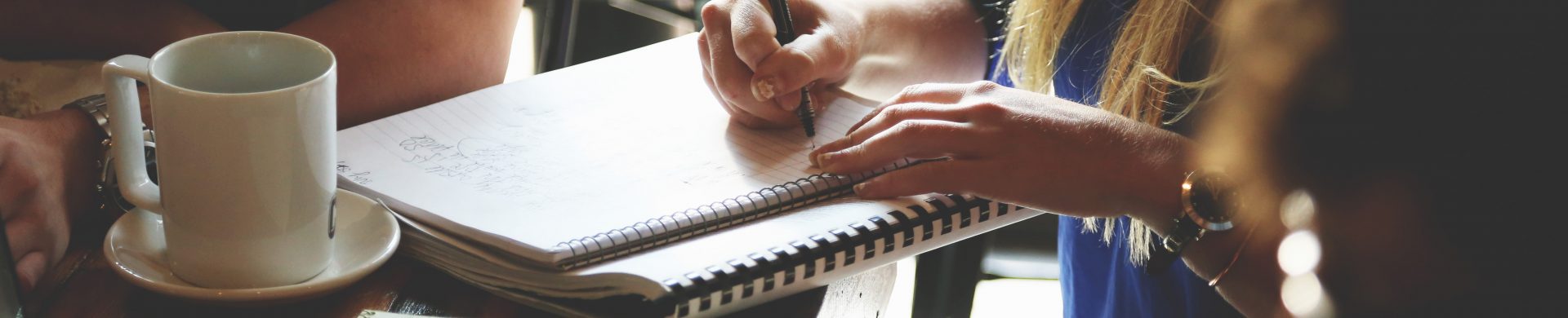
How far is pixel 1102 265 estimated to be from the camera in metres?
0.98

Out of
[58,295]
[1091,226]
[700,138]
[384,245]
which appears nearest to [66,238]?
[58,295]

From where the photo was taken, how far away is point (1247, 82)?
455 mm

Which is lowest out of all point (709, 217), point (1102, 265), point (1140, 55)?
point (1102, 265)

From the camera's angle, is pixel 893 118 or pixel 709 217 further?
pixel 893 118

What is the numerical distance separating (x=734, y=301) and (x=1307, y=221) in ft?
1.04

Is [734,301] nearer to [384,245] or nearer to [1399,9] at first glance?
[384,245]

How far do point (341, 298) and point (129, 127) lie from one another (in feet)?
0.50

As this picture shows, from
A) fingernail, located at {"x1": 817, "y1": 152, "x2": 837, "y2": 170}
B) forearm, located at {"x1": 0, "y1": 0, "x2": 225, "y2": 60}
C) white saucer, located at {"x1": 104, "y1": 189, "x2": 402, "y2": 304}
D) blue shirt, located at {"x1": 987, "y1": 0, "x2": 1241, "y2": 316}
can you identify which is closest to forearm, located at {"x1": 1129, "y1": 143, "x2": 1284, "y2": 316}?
blue shirt, located at {"x1": 987, "y1": 0, "x2": 1241, "y2": 316}

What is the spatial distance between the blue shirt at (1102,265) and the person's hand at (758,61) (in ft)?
0.83

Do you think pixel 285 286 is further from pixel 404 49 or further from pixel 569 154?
pixel 404 49

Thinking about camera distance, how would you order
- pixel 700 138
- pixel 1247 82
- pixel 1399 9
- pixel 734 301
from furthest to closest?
pixel 700 138 → pixel 734 301 → pixel 1247 82 → pixel 1399 9

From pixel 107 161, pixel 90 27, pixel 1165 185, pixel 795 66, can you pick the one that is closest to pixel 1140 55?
pixel 1165 185

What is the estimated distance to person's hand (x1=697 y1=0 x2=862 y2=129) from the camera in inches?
32.0

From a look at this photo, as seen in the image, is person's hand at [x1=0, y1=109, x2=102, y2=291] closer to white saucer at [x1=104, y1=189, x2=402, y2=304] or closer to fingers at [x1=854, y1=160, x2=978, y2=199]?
white saucer at [x1=104, y1=189, x2=402, y2=304]
